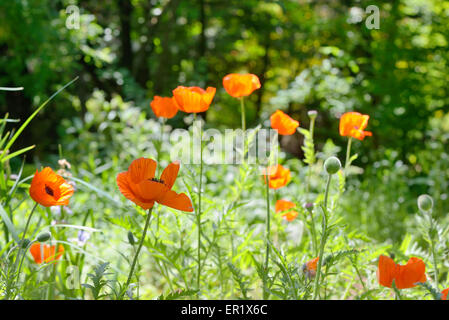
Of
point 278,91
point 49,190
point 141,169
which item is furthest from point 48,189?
point 278,91

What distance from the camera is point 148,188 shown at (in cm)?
68

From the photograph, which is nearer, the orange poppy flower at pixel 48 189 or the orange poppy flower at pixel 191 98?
the orange poppy flower at pixel 48 189

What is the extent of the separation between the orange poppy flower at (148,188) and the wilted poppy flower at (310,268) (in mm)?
243

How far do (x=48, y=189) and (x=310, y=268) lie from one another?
1.51 ft

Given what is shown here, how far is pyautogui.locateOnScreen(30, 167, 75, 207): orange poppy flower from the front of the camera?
0.79 m

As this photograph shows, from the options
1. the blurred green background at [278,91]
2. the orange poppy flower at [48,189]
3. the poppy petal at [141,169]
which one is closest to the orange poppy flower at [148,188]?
the poppy petal at [141,169]

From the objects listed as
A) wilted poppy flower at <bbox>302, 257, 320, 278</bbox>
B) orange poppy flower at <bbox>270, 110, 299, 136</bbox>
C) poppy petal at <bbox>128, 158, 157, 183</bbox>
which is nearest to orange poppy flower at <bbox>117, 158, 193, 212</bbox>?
poppy petal at <bbox>128, 158, 157, 183</bbox>

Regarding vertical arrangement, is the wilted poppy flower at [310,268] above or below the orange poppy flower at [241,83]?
below

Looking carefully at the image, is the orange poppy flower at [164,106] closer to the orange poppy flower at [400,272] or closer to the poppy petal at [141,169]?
the poppy petal at [141,169]

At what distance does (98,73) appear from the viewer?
11.5 feet

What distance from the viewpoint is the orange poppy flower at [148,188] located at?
2.24 feet

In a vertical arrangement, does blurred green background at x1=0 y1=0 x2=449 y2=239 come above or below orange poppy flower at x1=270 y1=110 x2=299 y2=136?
above

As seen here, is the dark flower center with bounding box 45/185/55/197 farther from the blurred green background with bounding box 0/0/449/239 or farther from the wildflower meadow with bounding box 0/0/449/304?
the blurred green background with bounding box 0/0/449/239

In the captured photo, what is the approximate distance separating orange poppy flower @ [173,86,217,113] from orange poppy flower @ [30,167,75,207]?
27 cm
